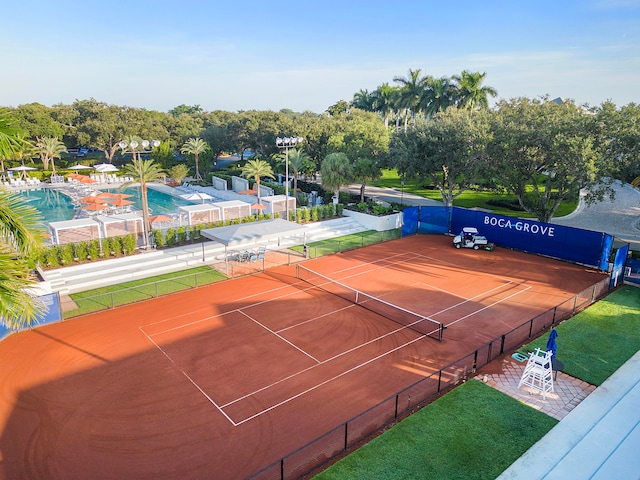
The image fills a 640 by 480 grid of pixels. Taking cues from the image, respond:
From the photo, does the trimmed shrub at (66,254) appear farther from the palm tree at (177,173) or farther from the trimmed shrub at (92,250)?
the palm tree at (177,173)

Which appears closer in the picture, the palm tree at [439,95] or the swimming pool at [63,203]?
the swimming pool at [63,203]

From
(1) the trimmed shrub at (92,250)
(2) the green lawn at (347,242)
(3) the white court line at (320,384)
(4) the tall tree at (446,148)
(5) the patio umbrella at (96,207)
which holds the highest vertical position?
(4) the tall tree at (446,148)

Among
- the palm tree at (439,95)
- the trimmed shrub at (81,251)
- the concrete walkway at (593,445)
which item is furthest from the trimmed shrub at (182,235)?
the palm tree at (439,95)

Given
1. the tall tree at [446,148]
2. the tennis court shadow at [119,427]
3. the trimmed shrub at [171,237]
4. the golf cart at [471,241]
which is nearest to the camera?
the tennis court shadow at [119,427]

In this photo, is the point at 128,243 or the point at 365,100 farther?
the point at 365,100

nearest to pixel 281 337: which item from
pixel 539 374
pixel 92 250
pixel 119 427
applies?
pixel 119 427

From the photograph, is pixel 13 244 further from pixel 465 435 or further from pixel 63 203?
pixel 63 203

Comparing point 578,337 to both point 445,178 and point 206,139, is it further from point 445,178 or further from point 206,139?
point 206,139

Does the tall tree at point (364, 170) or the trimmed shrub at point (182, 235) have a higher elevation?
the tall tree at point (364, 170)

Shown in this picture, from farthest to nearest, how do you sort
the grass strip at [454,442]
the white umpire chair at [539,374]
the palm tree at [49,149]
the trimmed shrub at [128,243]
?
1. the palm tree at [49,149]
2. the trimmed shrub at [128,243]
3. the white umpire chair at [539,374]
4. the grass strip at [454,442]
